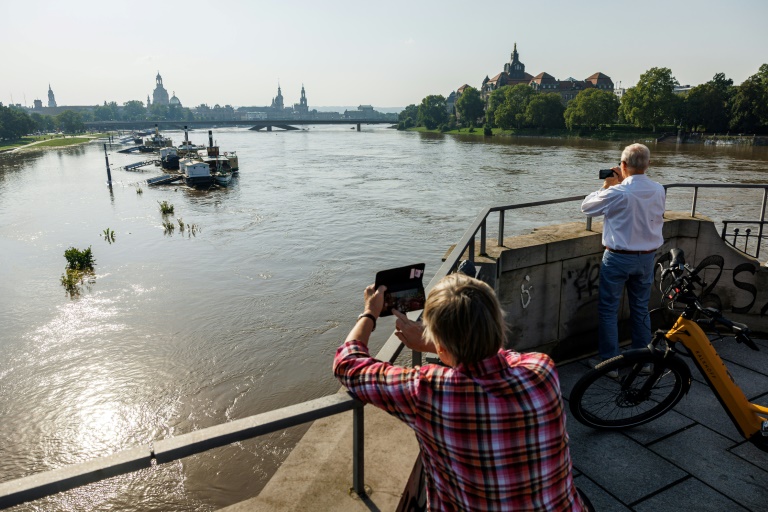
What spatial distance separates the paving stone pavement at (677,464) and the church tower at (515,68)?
590 feet

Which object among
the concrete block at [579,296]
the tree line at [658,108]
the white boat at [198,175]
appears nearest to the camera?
the concrete block at [579,296]

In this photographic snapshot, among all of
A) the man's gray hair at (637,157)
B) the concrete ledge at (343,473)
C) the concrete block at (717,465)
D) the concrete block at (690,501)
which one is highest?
the man's gray hair at (637,157)

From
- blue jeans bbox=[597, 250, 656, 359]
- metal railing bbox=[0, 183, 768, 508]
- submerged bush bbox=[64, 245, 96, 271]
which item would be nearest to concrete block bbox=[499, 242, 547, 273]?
blue jeans bbox=[597, 250, 656, 359]

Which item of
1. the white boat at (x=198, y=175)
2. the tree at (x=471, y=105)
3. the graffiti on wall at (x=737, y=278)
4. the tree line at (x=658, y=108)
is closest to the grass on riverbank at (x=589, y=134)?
the tree line at (x=658, y=108)

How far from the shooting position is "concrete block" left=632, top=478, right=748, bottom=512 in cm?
347

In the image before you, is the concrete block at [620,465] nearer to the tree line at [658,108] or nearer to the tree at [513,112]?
the tree line at [658,108]

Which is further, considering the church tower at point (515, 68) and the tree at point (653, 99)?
the church tower at point (515, 68)

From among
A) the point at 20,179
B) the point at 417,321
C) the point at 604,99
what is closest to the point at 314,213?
the point at 417,321

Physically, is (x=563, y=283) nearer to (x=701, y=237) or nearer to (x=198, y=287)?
(x=701, y=237)

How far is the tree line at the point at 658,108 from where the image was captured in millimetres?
75375

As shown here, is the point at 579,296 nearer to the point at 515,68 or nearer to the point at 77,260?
the point at 77,260

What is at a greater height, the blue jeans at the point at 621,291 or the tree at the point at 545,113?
the tree at the point at 545,113

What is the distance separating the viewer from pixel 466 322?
5.33 ft

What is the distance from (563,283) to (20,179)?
195ft
